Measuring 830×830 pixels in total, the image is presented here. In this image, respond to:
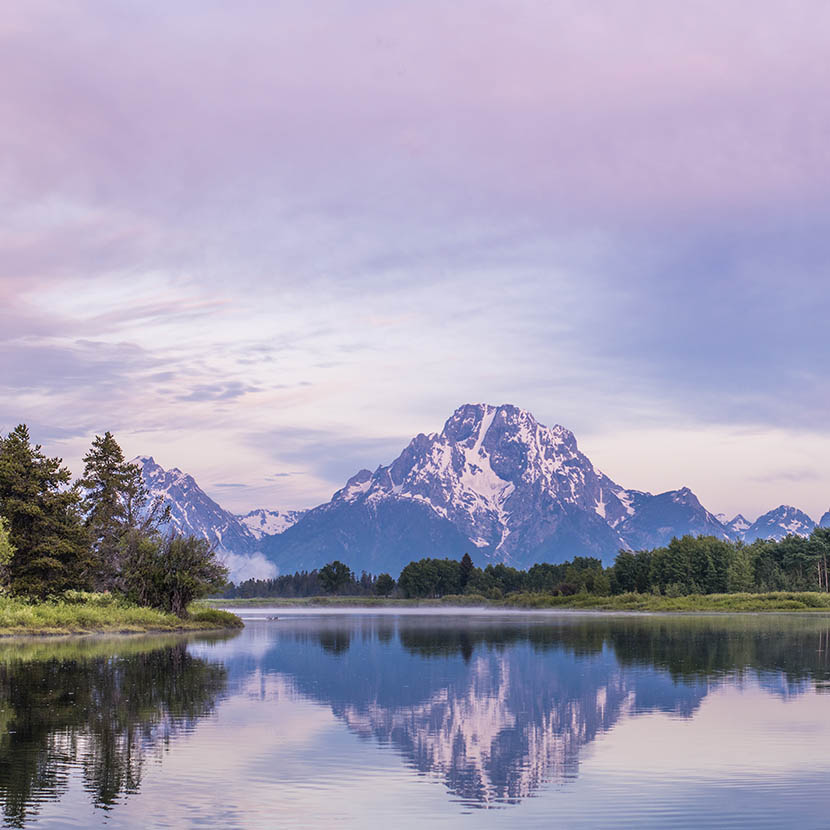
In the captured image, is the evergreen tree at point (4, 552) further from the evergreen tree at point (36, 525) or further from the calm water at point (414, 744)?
the calm water at point (414, 744)

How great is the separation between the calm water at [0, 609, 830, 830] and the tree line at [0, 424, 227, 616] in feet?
105

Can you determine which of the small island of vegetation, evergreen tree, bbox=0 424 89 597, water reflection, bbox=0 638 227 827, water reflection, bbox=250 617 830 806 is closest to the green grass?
water reflection, bbox=250 617 830 806

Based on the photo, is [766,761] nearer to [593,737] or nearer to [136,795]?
[593,737]

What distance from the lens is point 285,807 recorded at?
20438 millimetres

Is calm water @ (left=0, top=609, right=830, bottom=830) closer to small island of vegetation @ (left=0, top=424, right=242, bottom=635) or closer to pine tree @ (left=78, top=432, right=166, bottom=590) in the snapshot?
small island of vegetation @ (left=0, top=424, right=242, bottom=635)

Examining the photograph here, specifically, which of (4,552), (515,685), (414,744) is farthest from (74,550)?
(414,744)

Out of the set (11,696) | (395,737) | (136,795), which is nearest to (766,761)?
(395,737)

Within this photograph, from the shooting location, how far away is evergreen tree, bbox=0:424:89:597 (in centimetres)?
8456

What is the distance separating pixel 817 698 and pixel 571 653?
86.4ft

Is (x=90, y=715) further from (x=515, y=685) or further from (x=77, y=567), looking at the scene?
(x=77, y=567)

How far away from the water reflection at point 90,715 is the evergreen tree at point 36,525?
26.7 metres

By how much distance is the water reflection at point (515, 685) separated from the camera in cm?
2614

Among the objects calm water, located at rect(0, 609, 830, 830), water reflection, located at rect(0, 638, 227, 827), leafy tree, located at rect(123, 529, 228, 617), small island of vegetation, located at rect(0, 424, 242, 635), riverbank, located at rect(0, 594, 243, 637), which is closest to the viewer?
calm water, located at rect(0, 609, 830, 830)

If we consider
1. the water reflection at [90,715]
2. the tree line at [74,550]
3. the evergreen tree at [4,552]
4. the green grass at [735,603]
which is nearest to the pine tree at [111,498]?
the tree line at [74,550]
